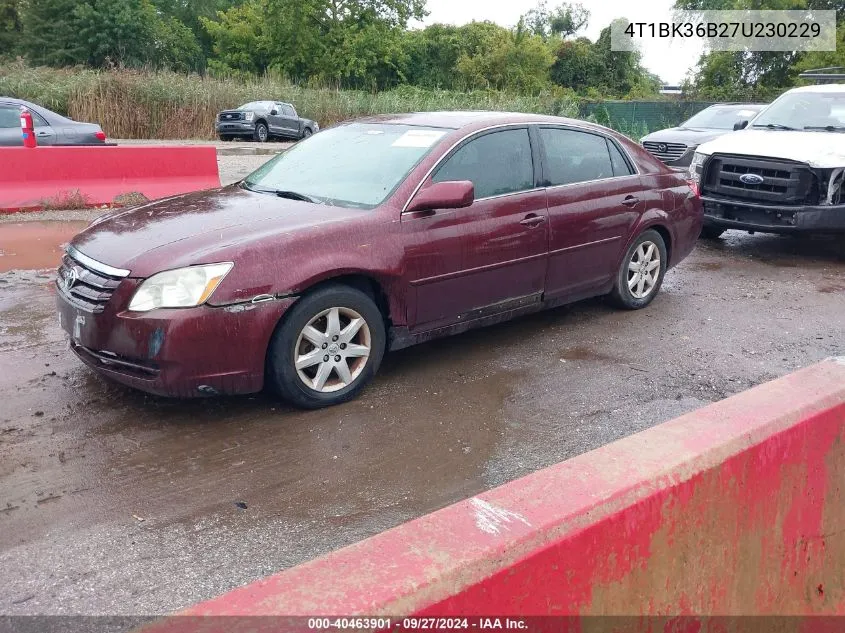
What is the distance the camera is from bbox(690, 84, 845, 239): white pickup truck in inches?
335

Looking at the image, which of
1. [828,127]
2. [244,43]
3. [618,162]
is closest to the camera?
[618,162]

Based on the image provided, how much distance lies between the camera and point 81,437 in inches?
157

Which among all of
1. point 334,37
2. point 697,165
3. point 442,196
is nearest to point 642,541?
point 442,196

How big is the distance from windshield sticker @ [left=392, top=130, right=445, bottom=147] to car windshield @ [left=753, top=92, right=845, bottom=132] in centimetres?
640

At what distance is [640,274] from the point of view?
6.69 m

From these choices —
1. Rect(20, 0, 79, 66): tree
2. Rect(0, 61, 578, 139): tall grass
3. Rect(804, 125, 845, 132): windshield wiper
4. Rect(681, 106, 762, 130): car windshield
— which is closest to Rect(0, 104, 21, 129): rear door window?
Rect(0, 61, 578, 139): tall grass

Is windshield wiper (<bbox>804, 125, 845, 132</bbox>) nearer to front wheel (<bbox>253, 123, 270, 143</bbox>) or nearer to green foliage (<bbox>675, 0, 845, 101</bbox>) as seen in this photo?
front wheel (<bbox>253, 123, 270, 143</bbox>)

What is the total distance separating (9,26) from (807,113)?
5417 centimetres

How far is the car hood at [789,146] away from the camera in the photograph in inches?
336

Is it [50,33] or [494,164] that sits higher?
[50,33]

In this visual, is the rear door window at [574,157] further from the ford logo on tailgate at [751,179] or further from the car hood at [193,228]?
the ford logo on tailgate at [751,179]

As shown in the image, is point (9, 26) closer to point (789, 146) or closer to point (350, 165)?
point (789, 146)

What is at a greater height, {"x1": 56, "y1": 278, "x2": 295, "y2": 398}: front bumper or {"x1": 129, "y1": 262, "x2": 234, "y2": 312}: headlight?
{"x1": 129, "y1": 262, "x2": 234, "y2": 312}: headlight

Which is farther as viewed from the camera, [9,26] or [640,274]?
[9,26]
